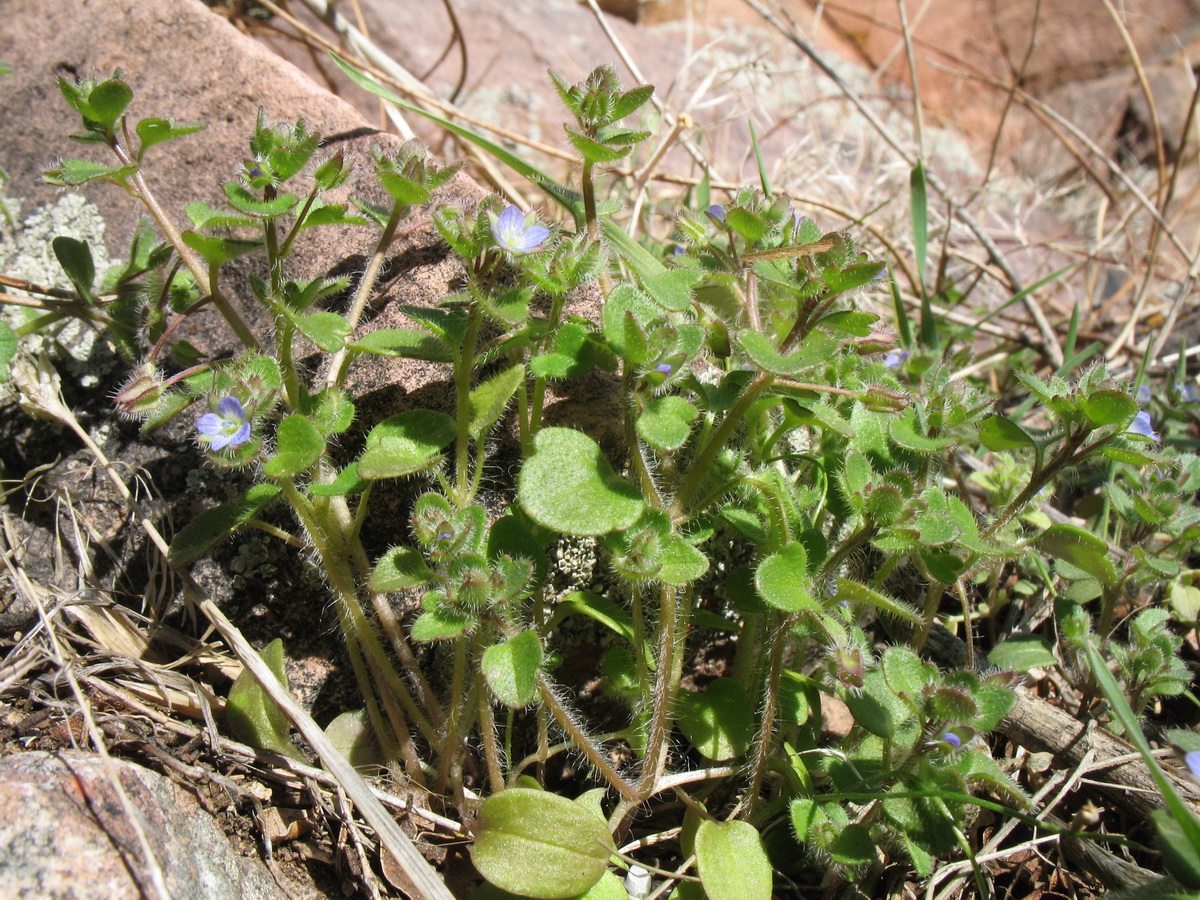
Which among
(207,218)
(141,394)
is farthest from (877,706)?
(207,218)

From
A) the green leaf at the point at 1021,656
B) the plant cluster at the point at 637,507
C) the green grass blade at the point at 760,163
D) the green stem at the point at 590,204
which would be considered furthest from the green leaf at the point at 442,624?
the green leaf at the point at 1021,656

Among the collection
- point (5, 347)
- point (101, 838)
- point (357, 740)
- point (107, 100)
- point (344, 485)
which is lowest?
point (357, 740)

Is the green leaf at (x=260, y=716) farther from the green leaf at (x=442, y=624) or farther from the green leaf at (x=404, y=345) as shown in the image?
the green leaf at (x=404, y=345)

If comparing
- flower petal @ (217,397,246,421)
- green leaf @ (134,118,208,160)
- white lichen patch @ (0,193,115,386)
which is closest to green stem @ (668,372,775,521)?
flower petal @ (217,397,246,421)

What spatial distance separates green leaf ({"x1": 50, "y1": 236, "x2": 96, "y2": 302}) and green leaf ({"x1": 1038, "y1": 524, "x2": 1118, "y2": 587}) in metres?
1.98

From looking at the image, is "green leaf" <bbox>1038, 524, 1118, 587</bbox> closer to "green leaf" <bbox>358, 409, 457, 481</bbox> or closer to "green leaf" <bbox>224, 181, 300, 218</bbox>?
"green leaf" <bbox>358, 409, 457, 481</bbox>

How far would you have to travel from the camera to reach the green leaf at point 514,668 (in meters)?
1.28

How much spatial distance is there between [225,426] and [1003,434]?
1.37 meters

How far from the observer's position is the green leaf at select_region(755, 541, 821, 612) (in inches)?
52.2

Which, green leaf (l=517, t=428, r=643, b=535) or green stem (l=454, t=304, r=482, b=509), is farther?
green stem (l=454, t=304, r=482, b=509)

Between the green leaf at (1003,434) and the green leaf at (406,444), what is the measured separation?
3.23ft

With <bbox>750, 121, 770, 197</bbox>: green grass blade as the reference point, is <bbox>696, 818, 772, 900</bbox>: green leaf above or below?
below

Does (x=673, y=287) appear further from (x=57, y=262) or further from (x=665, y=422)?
(x=57, y=262)

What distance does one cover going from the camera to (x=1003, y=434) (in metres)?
1.58
